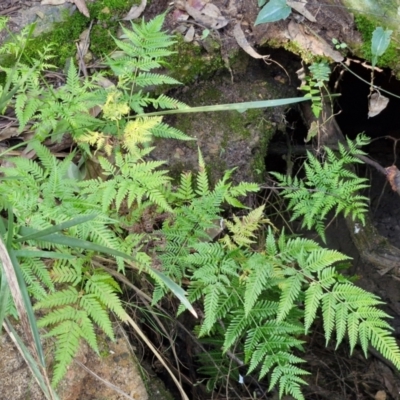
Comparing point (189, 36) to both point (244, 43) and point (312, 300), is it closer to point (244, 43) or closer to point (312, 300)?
point (244, 43)

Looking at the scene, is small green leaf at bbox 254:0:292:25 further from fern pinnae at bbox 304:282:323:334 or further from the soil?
the soil

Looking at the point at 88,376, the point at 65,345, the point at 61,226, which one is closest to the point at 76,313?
the point at 65,345

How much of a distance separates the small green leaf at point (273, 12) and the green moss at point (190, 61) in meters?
0.32

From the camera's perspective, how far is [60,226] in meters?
1.64

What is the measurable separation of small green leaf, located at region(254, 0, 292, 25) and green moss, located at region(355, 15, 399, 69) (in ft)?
1.55

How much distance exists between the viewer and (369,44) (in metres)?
2.66

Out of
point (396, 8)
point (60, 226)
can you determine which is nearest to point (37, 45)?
point (60, 226)

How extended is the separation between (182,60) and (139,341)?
1469 millimetres

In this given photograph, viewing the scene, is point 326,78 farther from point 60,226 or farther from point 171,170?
point 60,226

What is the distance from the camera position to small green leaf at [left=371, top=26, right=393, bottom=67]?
8.04 ft

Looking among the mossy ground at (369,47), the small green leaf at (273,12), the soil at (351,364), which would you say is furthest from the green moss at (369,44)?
the soil at (351,364)

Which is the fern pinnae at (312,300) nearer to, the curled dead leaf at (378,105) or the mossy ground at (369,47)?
the curled dead leaf at (378,105)

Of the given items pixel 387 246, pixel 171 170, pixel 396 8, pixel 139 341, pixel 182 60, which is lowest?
pixel 139 341

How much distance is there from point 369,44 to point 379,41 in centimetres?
21
